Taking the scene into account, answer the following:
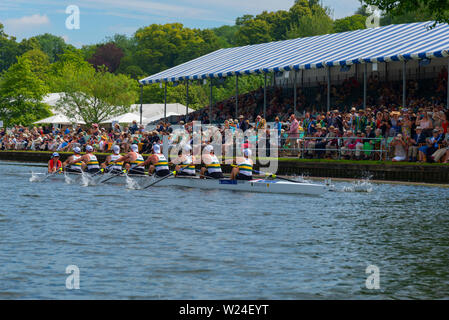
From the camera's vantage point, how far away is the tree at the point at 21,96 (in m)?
78.0

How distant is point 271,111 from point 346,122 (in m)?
12.8

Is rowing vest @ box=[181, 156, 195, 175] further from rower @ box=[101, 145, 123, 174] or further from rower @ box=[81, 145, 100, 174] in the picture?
rower @ box=[81, 145, 100, 174]

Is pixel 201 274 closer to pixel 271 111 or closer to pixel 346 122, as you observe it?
pixel 346 122

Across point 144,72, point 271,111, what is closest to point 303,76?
point 271,111

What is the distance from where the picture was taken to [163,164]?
1081 inches

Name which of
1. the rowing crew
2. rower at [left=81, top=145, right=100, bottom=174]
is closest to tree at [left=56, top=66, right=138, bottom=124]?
the rowing crew

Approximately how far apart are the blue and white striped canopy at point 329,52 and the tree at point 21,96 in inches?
1374

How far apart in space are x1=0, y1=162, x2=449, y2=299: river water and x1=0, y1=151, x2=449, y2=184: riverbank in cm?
145

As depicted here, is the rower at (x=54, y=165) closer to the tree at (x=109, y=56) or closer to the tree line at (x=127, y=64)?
the tree line at (x=127, y=64)

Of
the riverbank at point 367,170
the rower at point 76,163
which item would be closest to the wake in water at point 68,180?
the rower at point 76,163

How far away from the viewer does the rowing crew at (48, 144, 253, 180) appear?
2494 cm

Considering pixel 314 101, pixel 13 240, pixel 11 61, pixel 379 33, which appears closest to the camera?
pixel 13 240

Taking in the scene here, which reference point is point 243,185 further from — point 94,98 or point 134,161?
point 94,98

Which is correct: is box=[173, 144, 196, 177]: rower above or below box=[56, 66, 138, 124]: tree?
below
